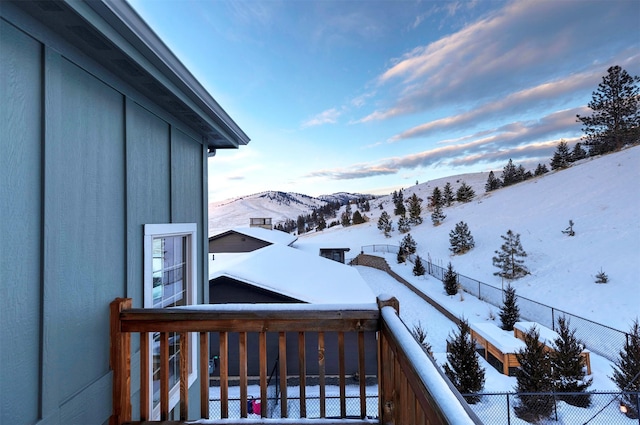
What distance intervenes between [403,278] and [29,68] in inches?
703

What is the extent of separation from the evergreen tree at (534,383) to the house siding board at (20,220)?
24.6ft

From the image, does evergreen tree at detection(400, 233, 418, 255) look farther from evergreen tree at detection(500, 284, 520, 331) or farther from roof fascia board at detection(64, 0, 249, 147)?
roof fascia board at detection(64, 0, 249, 147)

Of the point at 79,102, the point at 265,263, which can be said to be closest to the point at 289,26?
the point at 265,263

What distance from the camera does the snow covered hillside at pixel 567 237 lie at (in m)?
11.2

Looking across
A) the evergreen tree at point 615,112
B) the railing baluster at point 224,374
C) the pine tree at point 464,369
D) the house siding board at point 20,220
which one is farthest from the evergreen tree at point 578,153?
the house siding board at point 20,220

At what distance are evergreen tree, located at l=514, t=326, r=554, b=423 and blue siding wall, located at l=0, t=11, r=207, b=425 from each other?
7137mm

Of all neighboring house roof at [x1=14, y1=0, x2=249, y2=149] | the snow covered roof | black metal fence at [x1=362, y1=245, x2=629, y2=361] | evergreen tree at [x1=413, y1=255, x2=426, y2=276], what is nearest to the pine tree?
the snow covered roof

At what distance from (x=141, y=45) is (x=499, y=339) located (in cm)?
941

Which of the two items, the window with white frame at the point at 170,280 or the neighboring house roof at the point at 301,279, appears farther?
the neighboring house roof at the point at 301,279

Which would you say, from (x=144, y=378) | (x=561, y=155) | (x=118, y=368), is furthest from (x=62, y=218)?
(x=561, y=155)

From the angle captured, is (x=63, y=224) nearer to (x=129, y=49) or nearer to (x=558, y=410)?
(x=129, y=49)

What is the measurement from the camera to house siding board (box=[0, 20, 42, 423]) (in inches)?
49.4

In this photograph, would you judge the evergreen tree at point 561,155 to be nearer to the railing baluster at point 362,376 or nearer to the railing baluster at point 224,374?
the railing baluster at point 362,376

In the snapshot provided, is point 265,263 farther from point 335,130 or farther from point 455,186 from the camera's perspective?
point 455,186
